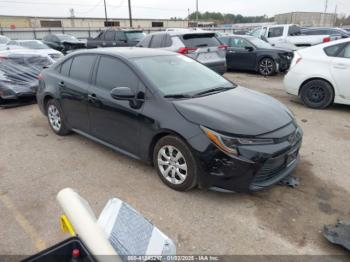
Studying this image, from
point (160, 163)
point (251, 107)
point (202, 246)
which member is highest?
point (251, 107)

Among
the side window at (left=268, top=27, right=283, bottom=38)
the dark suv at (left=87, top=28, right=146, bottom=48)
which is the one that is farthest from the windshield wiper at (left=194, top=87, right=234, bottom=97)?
the side window at (left=268, top=27, right=283, bottom=38)

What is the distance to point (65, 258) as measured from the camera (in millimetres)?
1527

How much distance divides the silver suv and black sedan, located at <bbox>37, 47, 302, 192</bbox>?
13.1ft

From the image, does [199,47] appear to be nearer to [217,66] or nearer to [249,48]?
[217,66]

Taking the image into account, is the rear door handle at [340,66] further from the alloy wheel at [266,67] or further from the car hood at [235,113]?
the alloy wheel at [266,67]

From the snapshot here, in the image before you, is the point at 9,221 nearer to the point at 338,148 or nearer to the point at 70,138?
the point at 70,138

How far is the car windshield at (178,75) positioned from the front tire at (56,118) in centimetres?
186

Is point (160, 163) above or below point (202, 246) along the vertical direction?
above

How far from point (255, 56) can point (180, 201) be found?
28.9ft

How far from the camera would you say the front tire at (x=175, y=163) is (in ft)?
10.1

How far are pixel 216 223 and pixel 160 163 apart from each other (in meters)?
0.96

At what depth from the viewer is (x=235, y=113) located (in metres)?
3.18

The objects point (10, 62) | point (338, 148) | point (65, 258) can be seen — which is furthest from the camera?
point (10, 62)

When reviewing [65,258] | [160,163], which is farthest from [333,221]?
[65,258]
